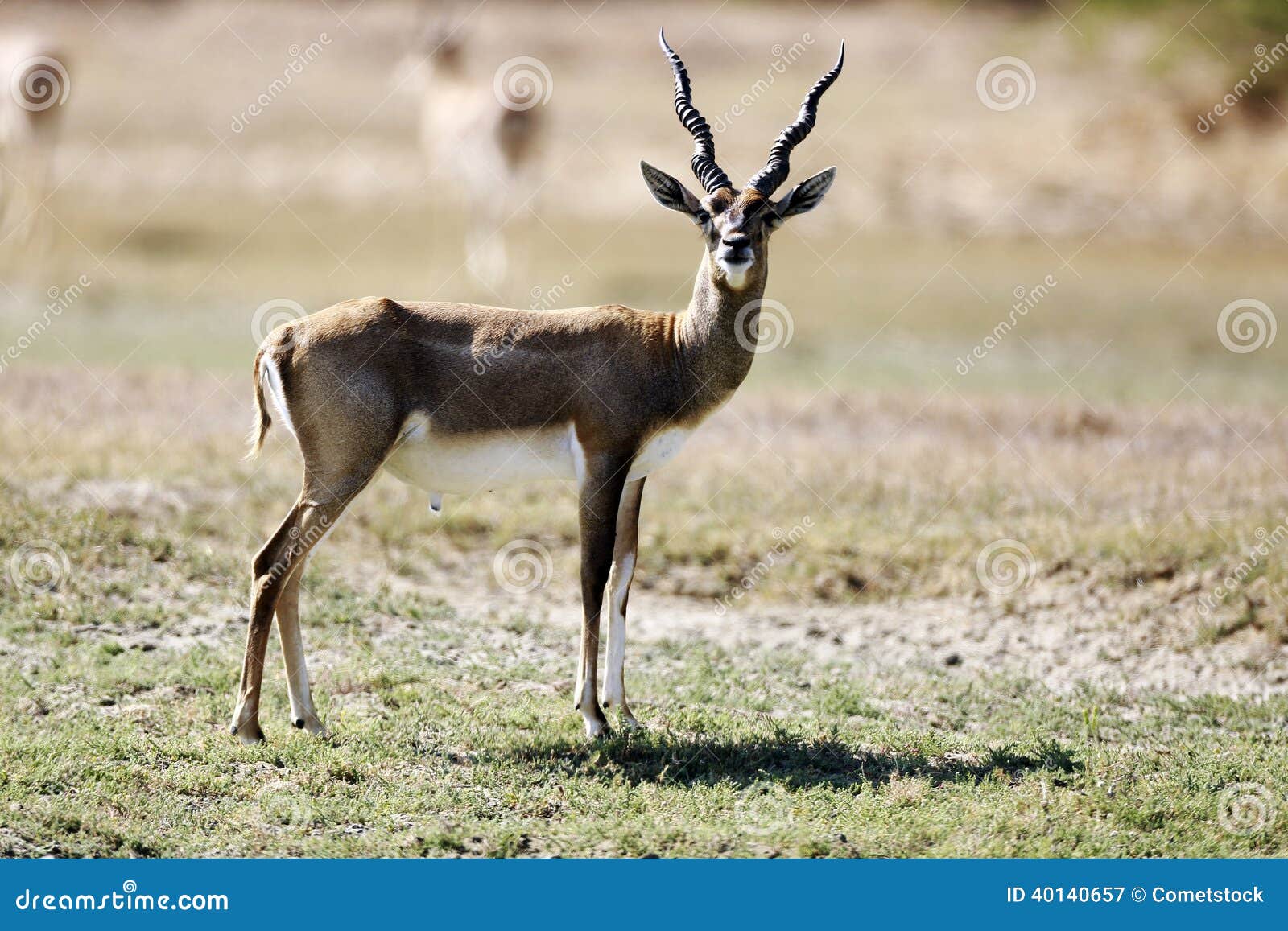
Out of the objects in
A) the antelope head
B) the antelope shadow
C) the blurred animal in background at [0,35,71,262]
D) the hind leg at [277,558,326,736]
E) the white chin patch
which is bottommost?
the antelope shadow

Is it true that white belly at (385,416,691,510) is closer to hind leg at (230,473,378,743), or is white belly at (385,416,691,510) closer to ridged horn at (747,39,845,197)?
hind leg at (230,473,378,743)

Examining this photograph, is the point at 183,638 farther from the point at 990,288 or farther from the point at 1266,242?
the point at 1266,242

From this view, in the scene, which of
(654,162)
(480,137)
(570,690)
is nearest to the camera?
(570,690)

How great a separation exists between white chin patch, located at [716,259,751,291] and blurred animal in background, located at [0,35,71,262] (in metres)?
17.4

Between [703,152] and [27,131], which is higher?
[27,131]

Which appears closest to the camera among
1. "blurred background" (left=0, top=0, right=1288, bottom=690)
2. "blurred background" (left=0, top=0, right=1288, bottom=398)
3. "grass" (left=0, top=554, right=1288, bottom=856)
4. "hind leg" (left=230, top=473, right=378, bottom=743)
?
"grass" (left=0, top=554, right=1288, bottom=856)

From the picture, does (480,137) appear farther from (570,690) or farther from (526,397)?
(526,397)

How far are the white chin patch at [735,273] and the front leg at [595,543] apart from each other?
103cm

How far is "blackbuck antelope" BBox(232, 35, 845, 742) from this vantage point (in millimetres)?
7223

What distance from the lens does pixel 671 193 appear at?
299 inches

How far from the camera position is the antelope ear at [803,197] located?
7410mm

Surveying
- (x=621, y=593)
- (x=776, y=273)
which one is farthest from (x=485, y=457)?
(x=776, y=273)

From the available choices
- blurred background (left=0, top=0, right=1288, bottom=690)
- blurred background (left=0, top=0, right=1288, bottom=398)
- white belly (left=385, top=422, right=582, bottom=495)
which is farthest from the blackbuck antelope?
blurred background (left=0, top=0, right=1288, bottom=398)

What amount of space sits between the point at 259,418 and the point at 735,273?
2.48 m
